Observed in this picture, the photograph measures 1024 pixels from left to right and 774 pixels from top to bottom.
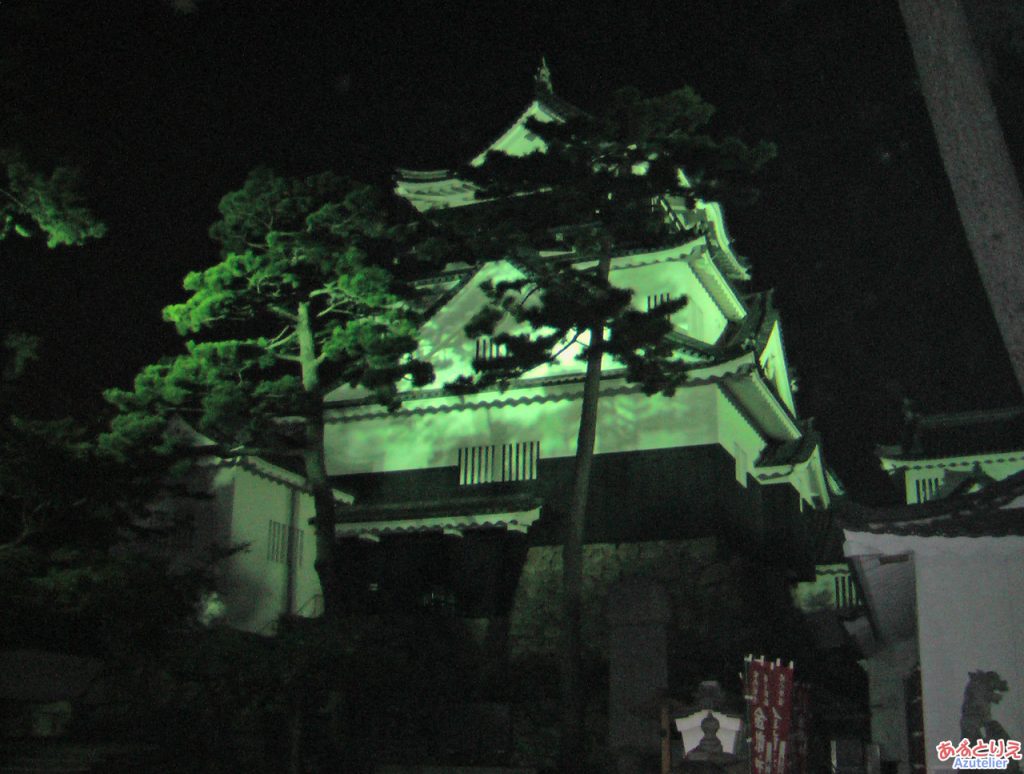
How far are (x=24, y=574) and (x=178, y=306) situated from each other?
6.40 metres

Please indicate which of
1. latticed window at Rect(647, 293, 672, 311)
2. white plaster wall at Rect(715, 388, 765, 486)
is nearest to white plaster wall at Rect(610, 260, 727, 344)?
latticed window at Rect(647, 293, 672, 311)

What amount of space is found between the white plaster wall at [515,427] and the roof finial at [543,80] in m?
7.47

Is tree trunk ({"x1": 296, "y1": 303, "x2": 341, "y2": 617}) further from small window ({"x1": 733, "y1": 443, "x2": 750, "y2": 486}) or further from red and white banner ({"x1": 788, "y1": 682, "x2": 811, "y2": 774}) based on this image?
red and white banner ({"x1": 788, "y1": 682, "x2": 811, "y2": 774})

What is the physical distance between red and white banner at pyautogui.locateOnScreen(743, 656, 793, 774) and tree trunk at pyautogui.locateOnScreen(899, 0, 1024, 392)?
3.48 m

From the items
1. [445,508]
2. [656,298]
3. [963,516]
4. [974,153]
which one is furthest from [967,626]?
[656,298]

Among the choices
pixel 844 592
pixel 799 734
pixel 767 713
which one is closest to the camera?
pixel 767 713

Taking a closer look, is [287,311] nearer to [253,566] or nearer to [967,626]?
[253,566]

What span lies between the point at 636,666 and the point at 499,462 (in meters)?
12.0

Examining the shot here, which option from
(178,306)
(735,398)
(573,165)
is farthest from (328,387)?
(735,398)

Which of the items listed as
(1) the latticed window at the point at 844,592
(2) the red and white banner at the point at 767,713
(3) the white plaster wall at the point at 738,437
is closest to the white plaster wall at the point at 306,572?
(3) the white plaster wall at the point at 738,437

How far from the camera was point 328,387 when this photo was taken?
20406mm

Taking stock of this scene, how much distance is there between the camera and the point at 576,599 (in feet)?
56.1

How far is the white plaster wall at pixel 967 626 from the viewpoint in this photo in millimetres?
7809

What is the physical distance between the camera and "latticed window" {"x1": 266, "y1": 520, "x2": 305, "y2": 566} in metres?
22.4
